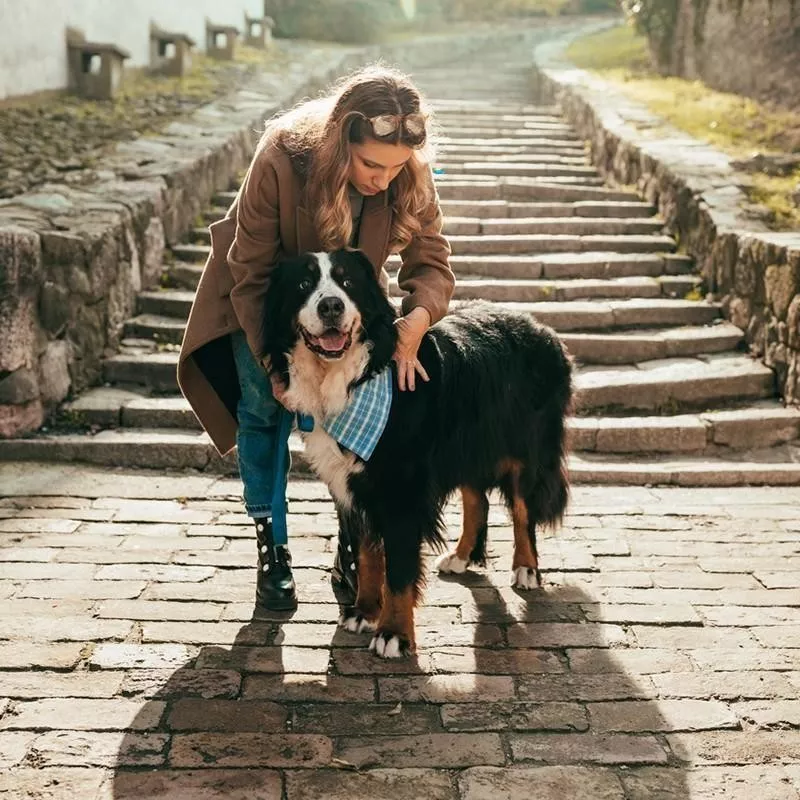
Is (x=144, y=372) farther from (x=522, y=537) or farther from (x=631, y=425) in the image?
(x=522, y=537)

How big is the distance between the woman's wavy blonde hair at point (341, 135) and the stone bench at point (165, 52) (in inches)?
416

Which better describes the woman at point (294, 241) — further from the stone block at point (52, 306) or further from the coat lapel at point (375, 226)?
the stone block at point (52, 306)

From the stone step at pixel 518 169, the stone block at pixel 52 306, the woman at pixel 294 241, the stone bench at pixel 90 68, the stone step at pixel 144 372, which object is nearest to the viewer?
the woman at pixel 294 241

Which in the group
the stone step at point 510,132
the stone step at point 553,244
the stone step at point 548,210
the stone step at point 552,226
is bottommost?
the stone step at point 553,244

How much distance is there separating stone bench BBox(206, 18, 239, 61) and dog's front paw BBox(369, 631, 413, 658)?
44.0ft

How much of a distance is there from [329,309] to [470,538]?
1.44 m

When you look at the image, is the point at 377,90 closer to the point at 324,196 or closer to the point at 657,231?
the point at 324,196

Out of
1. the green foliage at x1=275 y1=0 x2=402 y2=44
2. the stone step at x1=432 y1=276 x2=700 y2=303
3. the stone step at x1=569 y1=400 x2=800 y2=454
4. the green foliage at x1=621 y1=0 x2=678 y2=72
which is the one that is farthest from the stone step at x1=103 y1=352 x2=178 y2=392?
the green foliage at x1=275 y1=0 x2=402 y2=44

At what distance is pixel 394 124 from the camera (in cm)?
325

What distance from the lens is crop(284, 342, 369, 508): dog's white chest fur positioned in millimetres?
3412

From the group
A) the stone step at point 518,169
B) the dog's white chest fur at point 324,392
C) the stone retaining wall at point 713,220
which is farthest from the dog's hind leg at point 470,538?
the stone step at point 518,169

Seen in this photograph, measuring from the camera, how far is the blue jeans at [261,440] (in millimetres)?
3717

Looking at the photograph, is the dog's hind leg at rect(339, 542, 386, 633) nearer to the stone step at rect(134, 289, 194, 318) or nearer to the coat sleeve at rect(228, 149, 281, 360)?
the coat sleeve at rect(228, 149, 281, 360)

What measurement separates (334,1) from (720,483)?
16.7 m
